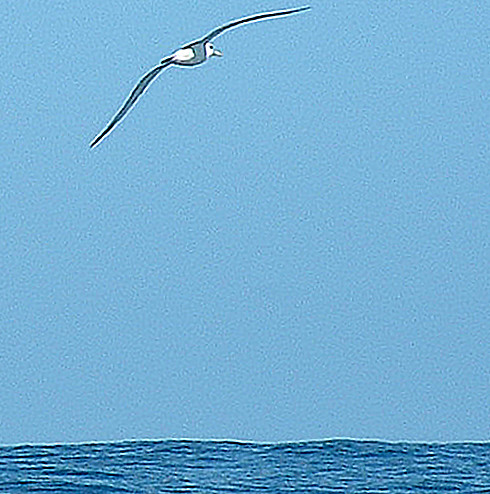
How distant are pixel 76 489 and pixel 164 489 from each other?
32cm

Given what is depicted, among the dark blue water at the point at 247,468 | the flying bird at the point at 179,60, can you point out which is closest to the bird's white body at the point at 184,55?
the flying bird at the point at 179,60

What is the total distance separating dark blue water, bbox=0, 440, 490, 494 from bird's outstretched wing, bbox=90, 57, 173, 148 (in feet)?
6.16

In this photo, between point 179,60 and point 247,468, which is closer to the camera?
point 179,60

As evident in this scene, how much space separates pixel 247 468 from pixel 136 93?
250 cm

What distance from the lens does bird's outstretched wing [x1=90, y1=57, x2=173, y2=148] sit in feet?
11.7

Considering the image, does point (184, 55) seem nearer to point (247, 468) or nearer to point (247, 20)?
point (247, 20)

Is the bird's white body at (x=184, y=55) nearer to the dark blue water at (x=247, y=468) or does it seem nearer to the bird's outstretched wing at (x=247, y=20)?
the bird's outstretched wing at (x=247, y=20)

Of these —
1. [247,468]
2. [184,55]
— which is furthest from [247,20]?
[247,468]

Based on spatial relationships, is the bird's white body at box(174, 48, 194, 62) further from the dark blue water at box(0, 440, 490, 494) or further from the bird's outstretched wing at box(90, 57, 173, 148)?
the dark blue water at box(0, 440, 490, 494)

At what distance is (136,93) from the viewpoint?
380cm

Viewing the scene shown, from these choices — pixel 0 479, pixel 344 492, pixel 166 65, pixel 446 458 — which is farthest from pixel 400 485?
pixel 166 65

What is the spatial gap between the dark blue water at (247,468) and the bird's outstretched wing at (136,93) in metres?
1.88

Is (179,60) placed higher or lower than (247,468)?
higher

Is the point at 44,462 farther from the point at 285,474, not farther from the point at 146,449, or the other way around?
the point at 285,474
